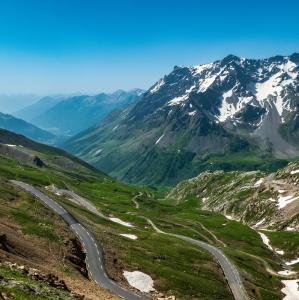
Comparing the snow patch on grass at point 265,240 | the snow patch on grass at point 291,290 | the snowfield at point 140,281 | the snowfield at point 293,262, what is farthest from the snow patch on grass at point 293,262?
the snowfield at point 140,281

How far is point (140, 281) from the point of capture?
93.1 m

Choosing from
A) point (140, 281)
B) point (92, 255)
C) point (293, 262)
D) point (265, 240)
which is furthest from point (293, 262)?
point (92, 255)

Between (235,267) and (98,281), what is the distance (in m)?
51.7

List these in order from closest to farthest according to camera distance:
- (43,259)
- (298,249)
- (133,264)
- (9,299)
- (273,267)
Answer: (9,299)
(43,259)
(133,264)
(273,267)
(298,249)

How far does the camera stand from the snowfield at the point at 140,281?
90375 mm

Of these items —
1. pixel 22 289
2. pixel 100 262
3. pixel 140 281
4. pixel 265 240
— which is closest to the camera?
pixel 22 289

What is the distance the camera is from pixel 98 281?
83.1 m

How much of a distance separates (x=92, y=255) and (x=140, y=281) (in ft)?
40.8

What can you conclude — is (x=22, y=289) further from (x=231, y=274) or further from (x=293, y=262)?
(x=293, y=262)

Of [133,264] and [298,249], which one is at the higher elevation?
[298,249]

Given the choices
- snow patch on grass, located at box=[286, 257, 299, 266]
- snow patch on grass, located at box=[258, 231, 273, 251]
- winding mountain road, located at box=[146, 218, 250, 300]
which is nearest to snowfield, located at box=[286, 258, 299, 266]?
snow patch on grass, located at box=[286, 257, 299, 266]

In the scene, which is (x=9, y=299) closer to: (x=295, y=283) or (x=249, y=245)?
(x=295, y=283)

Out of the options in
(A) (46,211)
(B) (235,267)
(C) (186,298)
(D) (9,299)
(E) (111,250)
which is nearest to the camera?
(D) (9,299)

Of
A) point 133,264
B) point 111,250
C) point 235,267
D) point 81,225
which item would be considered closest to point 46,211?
point 81,225
